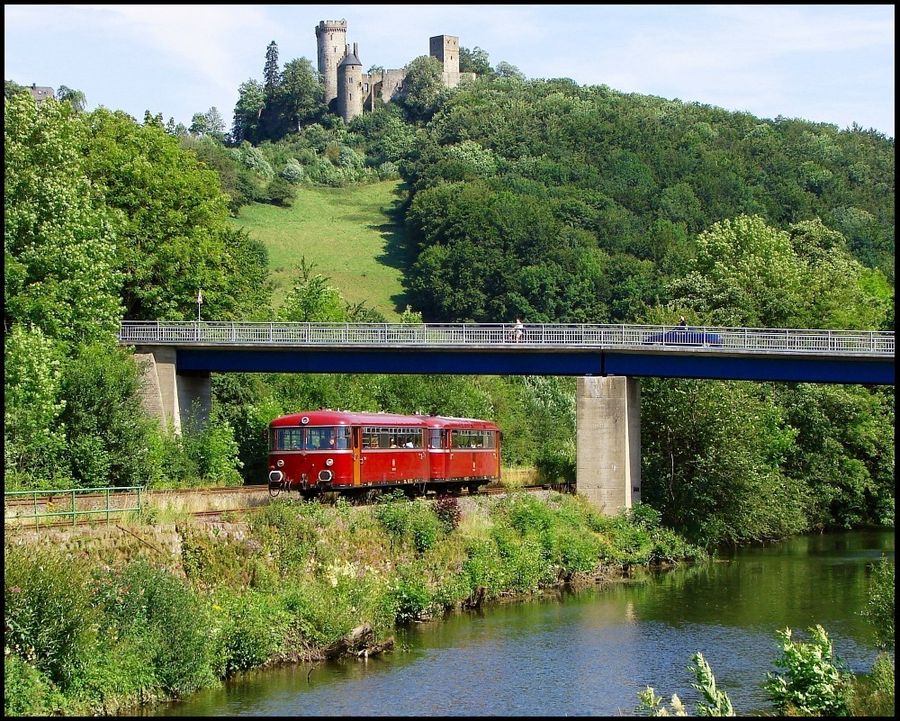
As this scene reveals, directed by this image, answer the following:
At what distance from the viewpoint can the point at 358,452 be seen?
146 feet

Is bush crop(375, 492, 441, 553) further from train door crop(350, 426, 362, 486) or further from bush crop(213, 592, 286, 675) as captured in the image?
bush crop(213, 592, 286, 675)

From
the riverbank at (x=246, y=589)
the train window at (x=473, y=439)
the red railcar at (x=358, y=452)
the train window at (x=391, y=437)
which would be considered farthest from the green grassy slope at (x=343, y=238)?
the riverbank at (x=246, y=589)

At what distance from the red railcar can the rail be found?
7.68m

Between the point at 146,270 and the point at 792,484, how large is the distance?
32.7 metres

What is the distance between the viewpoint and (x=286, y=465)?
145 ft

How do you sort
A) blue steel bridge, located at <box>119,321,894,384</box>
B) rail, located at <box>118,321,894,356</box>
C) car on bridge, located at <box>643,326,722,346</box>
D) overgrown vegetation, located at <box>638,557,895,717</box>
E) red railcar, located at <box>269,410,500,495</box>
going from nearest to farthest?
overgrown vegetation, located at <box>638,557,895,717</box> < red railcar, located at <box>269,410,500,495</box> < blue steel bridge, located at <box>119,321,894,384</box> < rail, located at <box>118,321,894,356</box> < car on bridge, located at <box>643,326,722,346</box>

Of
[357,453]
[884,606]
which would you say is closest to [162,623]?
[357,453]

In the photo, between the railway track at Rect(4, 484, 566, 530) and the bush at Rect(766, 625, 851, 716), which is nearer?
the bush at Rect(766, 625, 851, 716)

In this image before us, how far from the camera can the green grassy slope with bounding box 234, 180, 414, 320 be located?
131 meters

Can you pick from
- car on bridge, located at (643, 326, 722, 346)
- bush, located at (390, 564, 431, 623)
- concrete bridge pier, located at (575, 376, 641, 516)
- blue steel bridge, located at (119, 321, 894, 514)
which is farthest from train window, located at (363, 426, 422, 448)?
car on bridge, located at (643, 326, 722, 346)

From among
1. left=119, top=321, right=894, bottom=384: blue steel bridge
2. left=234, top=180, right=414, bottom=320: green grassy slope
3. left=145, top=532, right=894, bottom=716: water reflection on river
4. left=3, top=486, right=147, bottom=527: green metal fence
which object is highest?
left=234, top=180, right=414, bottom=320: green grassy slope

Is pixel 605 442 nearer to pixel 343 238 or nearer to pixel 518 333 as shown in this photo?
pixel 518 333

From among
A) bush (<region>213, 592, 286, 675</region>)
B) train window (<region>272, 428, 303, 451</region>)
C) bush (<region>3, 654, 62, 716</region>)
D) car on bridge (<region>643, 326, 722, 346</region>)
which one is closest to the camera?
bush (<region>3, 654, 62, 716</region>)

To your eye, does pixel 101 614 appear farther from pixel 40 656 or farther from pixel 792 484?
pixel 792 484
